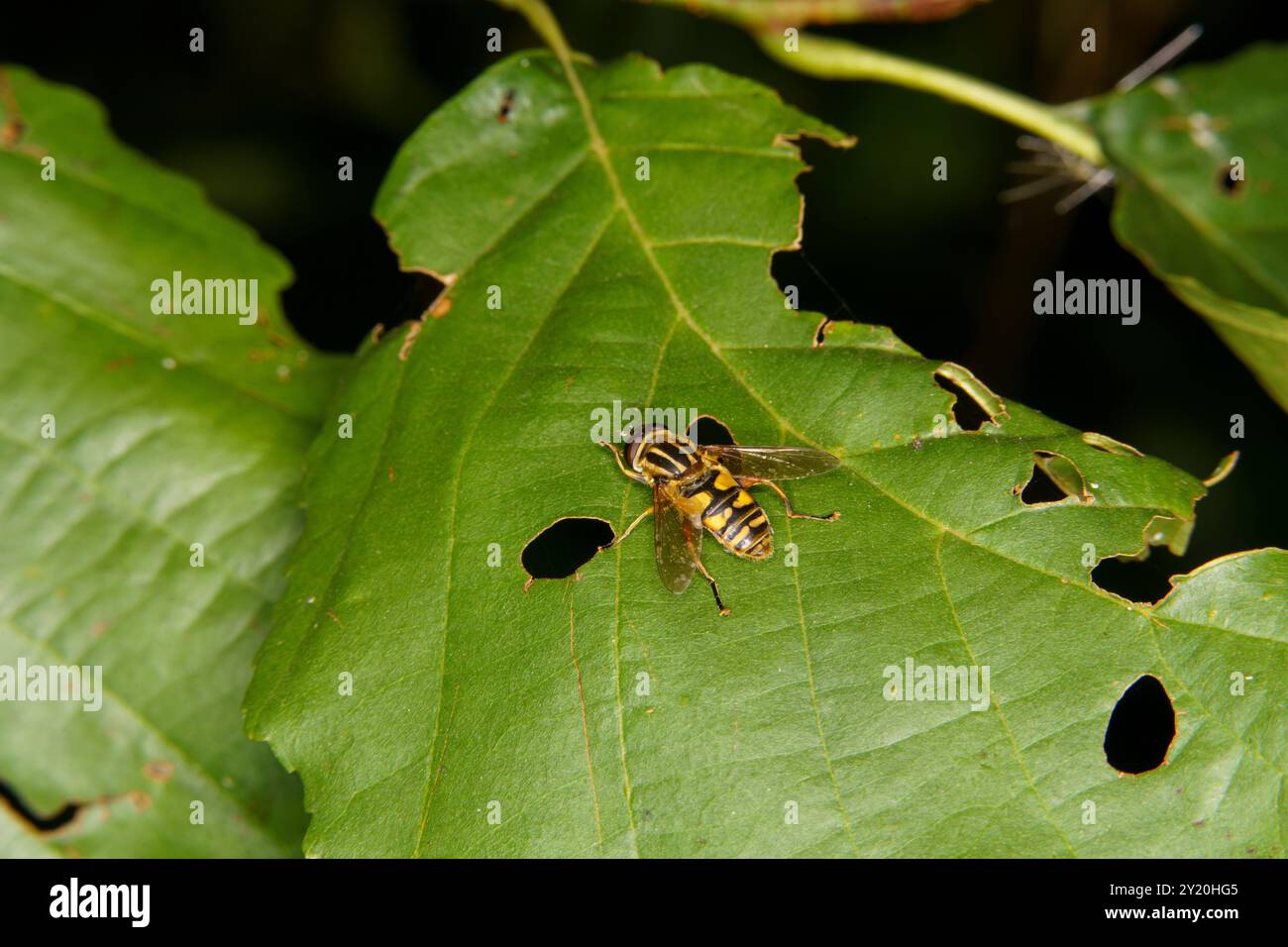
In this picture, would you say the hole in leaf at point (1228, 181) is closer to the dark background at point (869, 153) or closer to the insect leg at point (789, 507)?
the dark background at point (869, 153)

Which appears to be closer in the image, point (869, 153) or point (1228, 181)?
point (1228, 181)

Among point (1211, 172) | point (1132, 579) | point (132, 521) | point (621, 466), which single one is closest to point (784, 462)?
point (621, 466)

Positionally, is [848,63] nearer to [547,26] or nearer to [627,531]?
[547,26]

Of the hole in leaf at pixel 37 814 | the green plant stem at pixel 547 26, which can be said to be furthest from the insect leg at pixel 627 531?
the hole in leaf at pixel 37 814

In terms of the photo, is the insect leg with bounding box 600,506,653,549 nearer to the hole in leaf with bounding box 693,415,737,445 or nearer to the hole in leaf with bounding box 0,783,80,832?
the hole in leaf with bounding box 693,415,737,445

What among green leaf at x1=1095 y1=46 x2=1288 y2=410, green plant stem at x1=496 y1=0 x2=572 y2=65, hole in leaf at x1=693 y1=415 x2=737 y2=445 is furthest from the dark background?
hole in leaf at x1=693 y1=415 x2=737 y2=445
